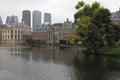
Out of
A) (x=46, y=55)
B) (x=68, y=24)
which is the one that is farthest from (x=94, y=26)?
(x=68, y=24)

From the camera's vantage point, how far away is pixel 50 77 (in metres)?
27.6

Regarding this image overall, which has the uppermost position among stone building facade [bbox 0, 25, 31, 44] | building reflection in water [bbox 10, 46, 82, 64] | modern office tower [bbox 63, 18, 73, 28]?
modern office tower [bbox 63, 18, 73, 28]

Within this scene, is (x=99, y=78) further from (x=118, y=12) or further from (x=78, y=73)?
(x=118, y=12)

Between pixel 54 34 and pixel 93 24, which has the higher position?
pixel 93 24

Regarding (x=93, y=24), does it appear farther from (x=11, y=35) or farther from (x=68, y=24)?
(x=11, y=35)

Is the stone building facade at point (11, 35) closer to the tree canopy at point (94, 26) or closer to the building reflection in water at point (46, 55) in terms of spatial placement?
the building reflection in water at point (46, 55)

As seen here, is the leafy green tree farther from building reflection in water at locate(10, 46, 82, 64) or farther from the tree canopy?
building reflection in water at locate(10, 46, 82, 64)

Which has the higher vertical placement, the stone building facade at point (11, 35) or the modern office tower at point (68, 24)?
the modern office tower at point (68, 24)

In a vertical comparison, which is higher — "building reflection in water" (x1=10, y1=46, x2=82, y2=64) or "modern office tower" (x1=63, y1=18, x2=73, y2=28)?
"modern office tower" (x1=63, y1=18, x2=73, y2=28)

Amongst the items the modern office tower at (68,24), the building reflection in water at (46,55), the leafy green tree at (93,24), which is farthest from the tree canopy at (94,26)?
the modern office tower at (68,24)

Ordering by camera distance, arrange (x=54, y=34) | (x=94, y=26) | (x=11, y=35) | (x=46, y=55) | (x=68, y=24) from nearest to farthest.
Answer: (x=46, y=55) → (x=94, y=26) → (x=68, y=24) → (x=54, y=34) → (x=11, y=35)

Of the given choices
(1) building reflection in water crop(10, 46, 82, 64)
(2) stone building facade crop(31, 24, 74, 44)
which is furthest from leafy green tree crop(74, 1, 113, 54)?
(2) stone building facade crop(31, 24, 74, 44)

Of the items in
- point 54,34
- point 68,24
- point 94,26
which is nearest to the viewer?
point 94,26

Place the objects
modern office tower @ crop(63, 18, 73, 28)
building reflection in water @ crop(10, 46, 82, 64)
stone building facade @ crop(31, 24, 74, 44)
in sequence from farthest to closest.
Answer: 1. stone building facade @ crop(31, 24, 74, 44)
2. modern office tower @ crop(63, 18, 73, 28)
3. building reflection in water @ crop(10, 46, 82, 64)
